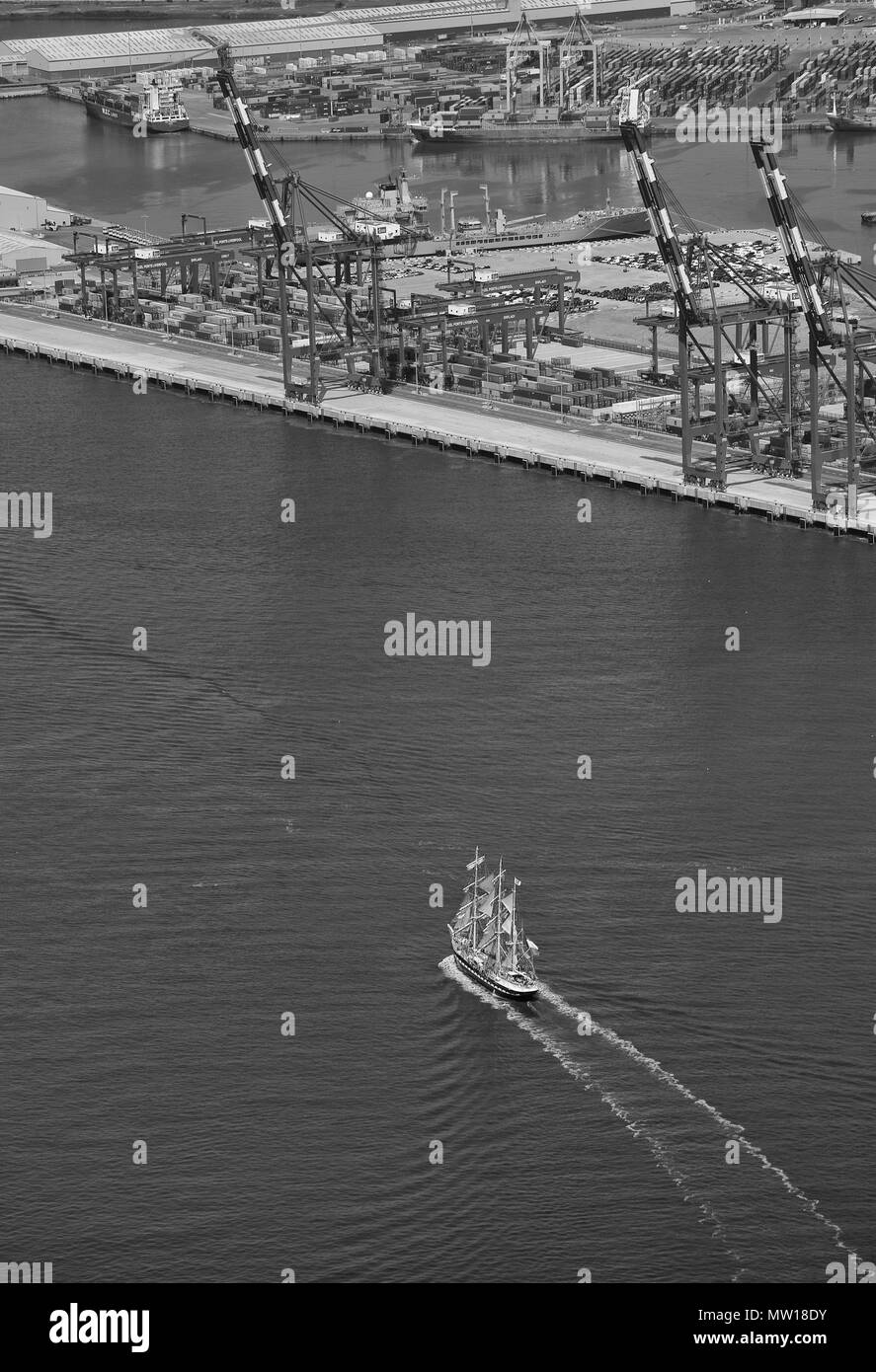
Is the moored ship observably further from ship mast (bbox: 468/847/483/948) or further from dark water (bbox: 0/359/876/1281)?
ship mast (bbox: 468/847/483/948)

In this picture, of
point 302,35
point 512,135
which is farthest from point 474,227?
point 302,35

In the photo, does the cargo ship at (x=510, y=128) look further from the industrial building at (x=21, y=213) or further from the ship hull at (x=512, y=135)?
the industrial building at (x=21, y=213)

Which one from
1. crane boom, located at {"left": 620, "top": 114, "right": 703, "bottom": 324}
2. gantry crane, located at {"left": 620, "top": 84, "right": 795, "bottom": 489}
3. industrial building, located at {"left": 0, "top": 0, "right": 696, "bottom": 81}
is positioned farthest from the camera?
industrial building, located at {"left": 0, "top": 0, "right": 696, "bottom": 81}

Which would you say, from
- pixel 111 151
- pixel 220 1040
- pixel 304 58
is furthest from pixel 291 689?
pixel 304 58

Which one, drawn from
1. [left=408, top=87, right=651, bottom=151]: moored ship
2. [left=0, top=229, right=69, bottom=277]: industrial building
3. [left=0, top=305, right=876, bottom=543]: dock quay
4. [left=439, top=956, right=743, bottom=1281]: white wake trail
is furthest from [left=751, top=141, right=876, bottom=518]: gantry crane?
[left=408, top=87, right=651, bottom=151]: moored ship

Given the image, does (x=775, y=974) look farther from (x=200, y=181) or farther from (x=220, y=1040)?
(x=200, y=181)

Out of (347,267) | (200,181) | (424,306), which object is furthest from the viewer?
(200,181)

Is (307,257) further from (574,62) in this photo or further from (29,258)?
(574,62)
